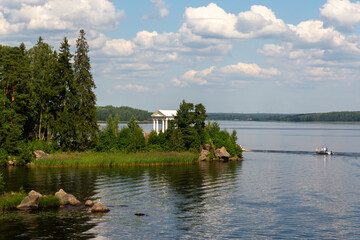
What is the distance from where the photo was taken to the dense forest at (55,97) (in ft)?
266

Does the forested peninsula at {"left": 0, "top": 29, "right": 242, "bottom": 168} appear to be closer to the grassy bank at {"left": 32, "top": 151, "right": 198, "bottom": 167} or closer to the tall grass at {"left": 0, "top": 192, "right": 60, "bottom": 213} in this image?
the grassy bank at {"left": 32, "top": 151, "right": 198, "bottom": 167}

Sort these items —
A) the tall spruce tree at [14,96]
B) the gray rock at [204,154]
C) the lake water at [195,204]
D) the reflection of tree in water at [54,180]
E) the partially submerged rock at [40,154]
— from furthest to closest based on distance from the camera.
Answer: the gray rock at [204,154] → the partially submerged rock at [40,154] → the tall spruce tree at [14,96] → the reflection of tree in water at [54,180] → the lake water at [195,204]

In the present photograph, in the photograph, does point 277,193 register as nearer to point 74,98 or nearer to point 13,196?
point 13,196

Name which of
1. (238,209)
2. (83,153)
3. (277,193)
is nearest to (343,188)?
(277,193)

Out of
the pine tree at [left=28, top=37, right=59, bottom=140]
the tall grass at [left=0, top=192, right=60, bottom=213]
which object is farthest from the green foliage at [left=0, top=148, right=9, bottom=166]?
the tall grass at [left=0, top=192, right=60, bottom=213]

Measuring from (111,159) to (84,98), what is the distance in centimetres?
1461

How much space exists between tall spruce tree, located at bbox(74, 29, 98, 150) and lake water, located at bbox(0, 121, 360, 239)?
14.1 m

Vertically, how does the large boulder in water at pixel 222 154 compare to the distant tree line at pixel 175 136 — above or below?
below

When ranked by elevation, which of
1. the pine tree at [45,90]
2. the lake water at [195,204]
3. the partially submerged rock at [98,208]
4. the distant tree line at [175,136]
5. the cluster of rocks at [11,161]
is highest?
the pine tree at [45,90]

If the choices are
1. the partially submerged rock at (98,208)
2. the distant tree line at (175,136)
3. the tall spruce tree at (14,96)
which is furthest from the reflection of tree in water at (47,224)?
the distant tree line at (175,136)

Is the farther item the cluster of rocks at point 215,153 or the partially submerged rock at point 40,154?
the cluster of rocks at point 215,153

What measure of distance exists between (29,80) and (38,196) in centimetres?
4654

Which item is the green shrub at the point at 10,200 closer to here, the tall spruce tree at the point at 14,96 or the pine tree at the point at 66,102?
the tall spruce tree at the point at 14,96

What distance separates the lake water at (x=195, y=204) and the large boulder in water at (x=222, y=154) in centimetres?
1698
